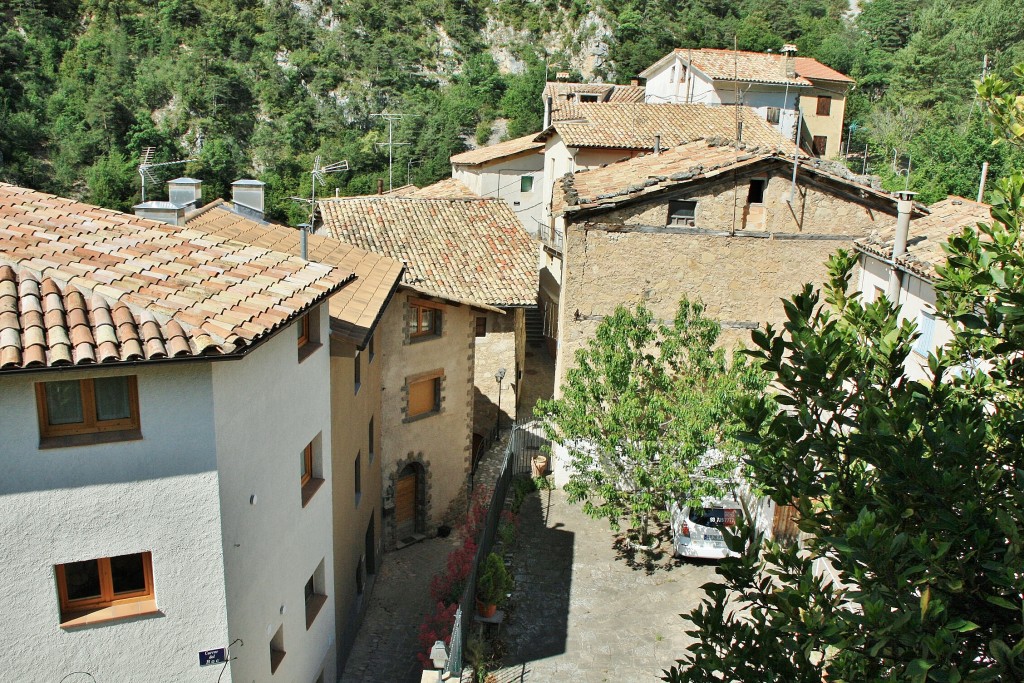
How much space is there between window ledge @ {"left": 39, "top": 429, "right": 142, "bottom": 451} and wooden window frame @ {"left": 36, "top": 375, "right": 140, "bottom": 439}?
0.04 feet

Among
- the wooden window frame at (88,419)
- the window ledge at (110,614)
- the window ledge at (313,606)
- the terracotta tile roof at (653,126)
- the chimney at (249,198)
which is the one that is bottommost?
the window ledge at (313,606)

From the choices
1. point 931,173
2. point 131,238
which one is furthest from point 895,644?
point 931,173

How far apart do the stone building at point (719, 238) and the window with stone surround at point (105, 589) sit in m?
12.5

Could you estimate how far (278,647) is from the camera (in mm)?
12406

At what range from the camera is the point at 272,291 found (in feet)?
34.5

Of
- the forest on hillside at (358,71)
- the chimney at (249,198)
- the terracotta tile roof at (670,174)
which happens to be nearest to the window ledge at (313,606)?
the terracotta tile roof at (670,174)

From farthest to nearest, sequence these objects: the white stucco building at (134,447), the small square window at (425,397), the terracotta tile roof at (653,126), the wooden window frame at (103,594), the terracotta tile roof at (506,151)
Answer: the terracotta tile roof at (506,151) → the terracotta tile roof at (653,126) → the small square window at (425,397) → the wooden window frame at (103,594) → the white stucco building at (134,447)

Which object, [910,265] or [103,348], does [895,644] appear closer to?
[103,348]

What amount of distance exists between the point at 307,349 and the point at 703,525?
9.43 m

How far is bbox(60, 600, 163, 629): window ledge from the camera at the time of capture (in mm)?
9359

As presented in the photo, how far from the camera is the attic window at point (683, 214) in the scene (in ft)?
67.4

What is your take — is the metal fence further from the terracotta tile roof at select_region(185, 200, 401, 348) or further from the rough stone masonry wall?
the terracotta tile roof at select_region(185, 200, 401, 348)

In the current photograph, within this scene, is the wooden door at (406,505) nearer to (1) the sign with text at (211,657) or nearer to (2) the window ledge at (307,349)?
(2) the window ledge at (307,349)

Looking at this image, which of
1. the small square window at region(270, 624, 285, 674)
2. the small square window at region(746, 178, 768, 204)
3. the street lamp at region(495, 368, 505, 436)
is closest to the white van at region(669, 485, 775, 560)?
the small square window at region(746, 178, 768, 204)
